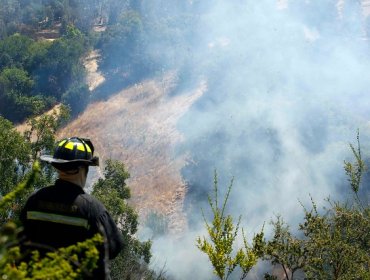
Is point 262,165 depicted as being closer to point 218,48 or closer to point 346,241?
point 218,48

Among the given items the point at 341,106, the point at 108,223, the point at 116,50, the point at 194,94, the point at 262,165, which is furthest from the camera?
the point at 116,50

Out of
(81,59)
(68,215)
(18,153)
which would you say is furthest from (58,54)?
(68,215)

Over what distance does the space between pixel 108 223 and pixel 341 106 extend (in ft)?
126

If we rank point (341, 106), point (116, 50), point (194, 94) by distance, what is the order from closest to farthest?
point (341, 106) → point (194, 94) → point (116, 50)

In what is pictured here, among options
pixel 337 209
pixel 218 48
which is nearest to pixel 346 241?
pixel 337 209

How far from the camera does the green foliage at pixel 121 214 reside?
56.7 feet

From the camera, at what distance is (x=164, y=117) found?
4303 centimetres

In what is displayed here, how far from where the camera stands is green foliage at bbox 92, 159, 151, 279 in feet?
56.7

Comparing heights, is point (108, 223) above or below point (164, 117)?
below

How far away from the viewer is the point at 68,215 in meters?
3.26

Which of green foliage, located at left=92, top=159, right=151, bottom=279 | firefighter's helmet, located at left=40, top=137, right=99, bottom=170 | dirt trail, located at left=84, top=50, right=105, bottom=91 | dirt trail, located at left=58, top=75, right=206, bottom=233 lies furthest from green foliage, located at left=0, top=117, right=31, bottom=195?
dirt trail, located at left=84, top=50, right=105, bottom=91

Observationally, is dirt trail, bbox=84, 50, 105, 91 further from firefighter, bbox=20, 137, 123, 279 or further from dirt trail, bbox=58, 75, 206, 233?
firefighter, bbox=20, 137, 123, 279

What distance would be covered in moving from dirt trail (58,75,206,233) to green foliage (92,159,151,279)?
37.1 feet

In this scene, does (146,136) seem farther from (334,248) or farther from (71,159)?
(71,159)
